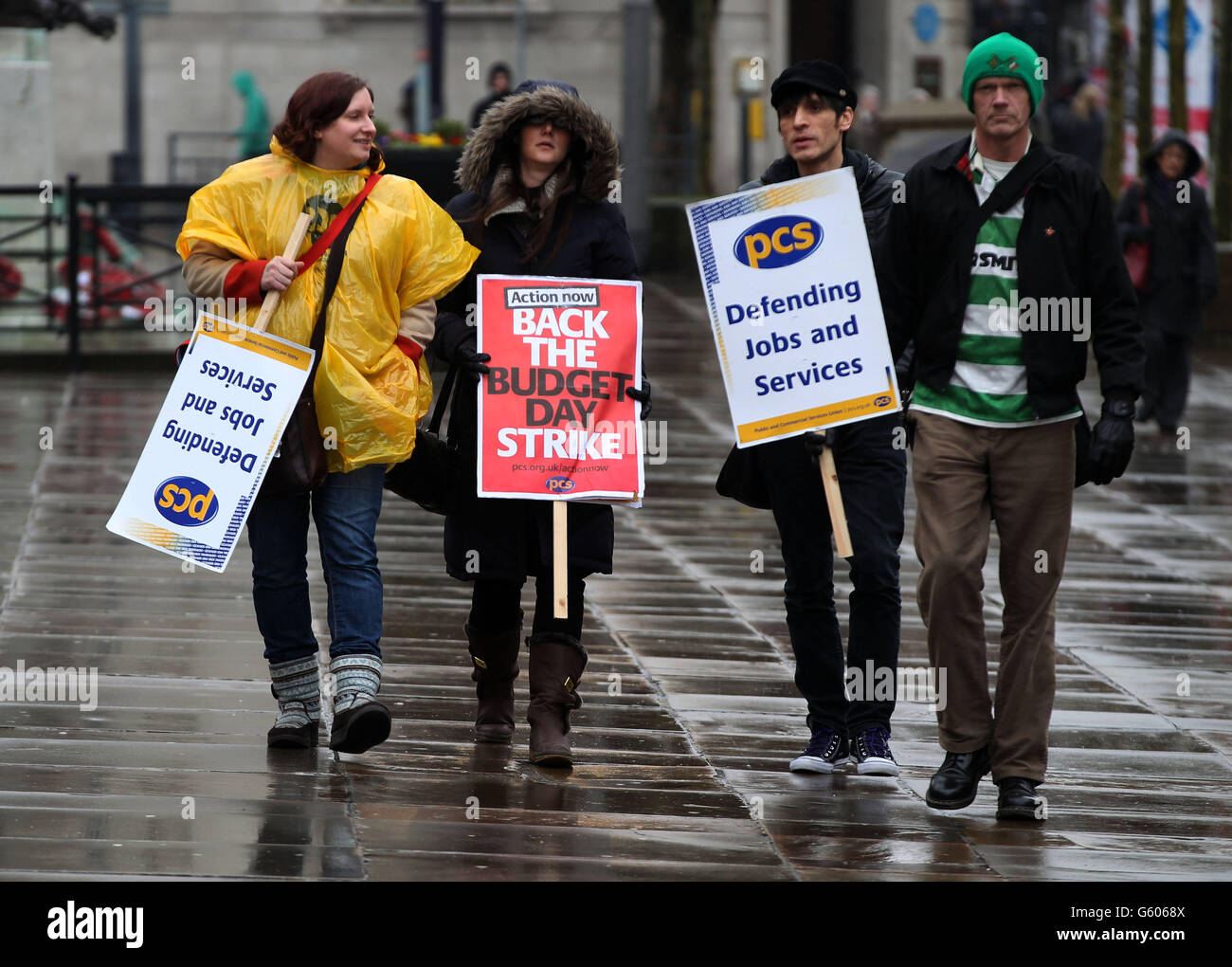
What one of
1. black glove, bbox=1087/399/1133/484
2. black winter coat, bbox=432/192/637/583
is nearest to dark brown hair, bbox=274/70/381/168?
black winter coat, bbox=432/192/637/583

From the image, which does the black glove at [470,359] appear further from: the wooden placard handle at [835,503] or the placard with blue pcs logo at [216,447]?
the wooden placard handle at [835,503]

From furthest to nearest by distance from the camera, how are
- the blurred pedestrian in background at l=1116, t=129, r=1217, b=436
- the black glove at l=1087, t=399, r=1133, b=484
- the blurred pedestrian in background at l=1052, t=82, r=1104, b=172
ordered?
the blurred pedestrian in background at l=1052, t=82, r=1104, b=172 → the blurred pedestrian in background at l=1116, t=129, r=1217, b=436 → the black glove at l=1087, t=399, r=1133, b=484

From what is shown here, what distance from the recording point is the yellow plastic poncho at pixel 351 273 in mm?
6000

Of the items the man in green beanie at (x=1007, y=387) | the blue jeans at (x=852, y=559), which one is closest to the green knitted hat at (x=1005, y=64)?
the man in green beanie at (x=1007, y=387)

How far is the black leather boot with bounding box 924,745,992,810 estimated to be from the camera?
19.0 ft

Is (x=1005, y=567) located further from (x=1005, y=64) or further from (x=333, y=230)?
(x=333, y=230)

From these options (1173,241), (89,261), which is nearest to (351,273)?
(1173,241)

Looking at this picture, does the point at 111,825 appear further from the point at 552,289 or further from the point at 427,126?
the point at 427,126

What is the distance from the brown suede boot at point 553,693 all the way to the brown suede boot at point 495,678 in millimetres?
129

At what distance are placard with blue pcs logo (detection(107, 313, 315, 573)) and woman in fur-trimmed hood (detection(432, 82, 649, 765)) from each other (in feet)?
1.91

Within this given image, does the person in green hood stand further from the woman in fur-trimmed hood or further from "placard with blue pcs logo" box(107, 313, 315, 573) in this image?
"placard with blue pcs logo" box(107, 313, 315, 573)

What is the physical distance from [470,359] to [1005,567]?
1633 mm
